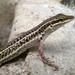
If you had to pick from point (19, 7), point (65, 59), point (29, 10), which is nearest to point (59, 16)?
point (65, 59)

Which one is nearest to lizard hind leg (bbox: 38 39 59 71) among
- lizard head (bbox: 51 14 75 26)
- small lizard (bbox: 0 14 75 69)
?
small lizard (bbox: 0 14 75 69)

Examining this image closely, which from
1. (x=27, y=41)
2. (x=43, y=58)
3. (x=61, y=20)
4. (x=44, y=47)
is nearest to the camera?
(x=43, y=58)

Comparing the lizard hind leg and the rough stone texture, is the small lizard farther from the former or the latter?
the rough stone texture

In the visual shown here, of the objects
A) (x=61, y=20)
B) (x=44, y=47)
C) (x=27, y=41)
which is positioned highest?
(x=61, y=20)

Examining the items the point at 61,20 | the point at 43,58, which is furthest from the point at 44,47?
the point at 61,20

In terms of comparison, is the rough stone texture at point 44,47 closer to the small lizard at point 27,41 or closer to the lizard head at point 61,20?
the small lizard at point 27,41

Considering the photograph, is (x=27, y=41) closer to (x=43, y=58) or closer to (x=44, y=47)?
(x=44, y=47)

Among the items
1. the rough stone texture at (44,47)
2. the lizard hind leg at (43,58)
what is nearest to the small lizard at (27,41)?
the lizard hind leg at (43,58)

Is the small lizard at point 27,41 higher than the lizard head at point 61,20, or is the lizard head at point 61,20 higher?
the lizard head at point 61,20
